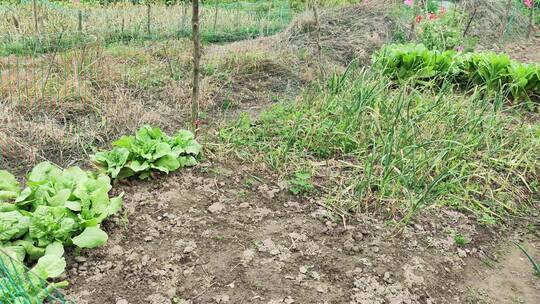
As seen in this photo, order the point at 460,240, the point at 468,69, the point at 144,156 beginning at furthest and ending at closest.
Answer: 1. the point at 468,69
2. the point at 144,156
3. the point at 460,240

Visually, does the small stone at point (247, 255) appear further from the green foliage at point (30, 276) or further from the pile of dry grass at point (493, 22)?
the pile of dry grass at point (493, 22)

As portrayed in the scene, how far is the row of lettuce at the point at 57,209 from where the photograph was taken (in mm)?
2217

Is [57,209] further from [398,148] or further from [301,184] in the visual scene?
[398,148]

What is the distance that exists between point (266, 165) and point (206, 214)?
66 centimetres

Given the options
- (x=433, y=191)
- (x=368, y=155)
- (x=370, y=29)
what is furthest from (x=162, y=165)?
(x=370, y=29)

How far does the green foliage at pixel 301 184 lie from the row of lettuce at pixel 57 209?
0.76 metres

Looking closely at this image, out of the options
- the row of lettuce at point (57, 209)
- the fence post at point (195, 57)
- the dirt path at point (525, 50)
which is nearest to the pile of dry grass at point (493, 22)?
the dirt path at point (525, 50)

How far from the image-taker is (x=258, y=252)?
8.69ft

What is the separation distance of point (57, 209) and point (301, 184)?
144 cm

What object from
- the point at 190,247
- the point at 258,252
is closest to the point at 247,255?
the point at 258,252

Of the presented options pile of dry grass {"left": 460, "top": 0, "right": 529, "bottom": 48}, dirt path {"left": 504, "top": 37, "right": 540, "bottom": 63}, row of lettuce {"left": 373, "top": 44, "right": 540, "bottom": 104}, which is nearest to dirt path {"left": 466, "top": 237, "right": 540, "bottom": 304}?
row of lettuce {"left": 373, "top": 44, "right": 540, "bottom": 104}

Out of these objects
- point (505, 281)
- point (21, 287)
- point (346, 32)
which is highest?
point (346, 32)

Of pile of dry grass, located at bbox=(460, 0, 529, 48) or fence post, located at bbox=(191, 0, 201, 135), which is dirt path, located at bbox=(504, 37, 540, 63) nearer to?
pile of dry grass, located at bbox=(460, 0, 529, 48)

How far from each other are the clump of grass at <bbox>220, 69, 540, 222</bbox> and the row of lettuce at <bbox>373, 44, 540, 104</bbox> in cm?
63
